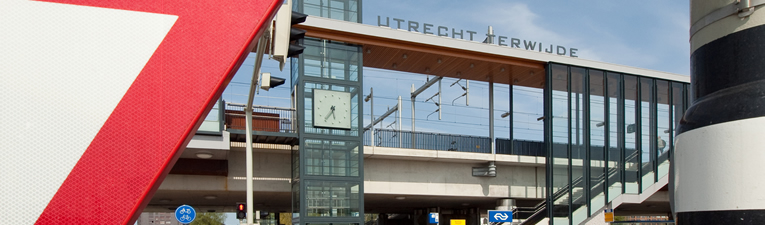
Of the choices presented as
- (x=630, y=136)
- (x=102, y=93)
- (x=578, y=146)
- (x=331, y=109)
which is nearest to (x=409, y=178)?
(x=331, y=109)

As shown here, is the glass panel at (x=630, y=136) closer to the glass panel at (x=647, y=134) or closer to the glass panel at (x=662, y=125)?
the glass panel at (x=647, y=134)

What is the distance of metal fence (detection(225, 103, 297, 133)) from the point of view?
22266mm

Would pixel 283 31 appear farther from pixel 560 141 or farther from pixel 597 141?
pixel 597 141

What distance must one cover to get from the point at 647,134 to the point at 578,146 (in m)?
3.01

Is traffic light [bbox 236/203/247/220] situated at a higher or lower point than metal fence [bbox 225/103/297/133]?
lower

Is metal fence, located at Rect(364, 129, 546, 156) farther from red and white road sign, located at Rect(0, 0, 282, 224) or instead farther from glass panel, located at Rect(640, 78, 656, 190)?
red and white road sign, located at Rect(0, 0, 282, 224)

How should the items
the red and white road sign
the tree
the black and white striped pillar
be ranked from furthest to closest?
the tree → the red and white road sign → the black and white striped pillar

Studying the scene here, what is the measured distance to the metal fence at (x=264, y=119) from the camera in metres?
22.3

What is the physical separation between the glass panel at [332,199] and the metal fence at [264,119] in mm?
2422

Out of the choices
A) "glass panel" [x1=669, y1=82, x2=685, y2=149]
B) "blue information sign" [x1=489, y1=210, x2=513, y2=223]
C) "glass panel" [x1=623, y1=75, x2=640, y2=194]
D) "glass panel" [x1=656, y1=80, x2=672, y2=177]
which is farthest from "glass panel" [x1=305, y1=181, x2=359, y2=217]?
"glass panel" [x1=669, y1=82, x2=685, y2=149]

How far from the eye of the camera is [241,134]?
21.8 meters

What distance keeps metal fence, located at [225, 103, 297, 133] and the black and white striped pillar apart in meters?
18.7

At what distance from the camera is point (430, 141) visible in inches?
1037

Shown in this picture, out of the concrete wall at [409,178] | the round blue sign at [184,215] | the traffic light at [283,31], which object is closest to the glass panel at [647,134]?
the concrete wall at [409,178]
